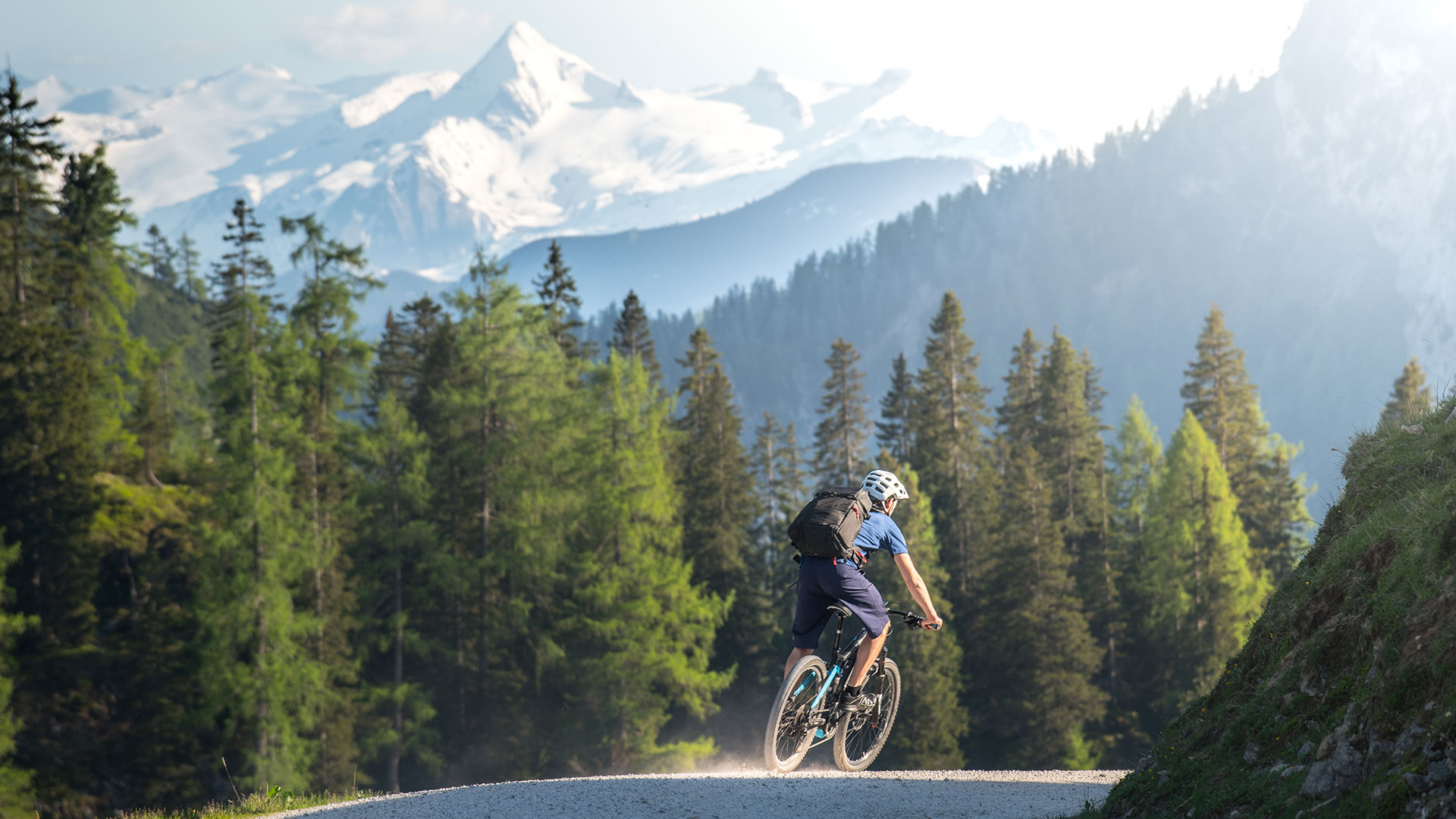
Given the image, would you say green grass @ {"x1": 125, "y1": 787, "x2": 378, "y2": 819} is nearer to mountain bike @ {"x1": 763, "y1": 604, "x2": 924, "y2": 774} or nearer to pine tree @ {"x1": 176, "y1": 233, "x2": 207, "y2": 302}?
mountain bike @ {"x1": 763, "y1": 604, "x2": 924, "y2": 774}

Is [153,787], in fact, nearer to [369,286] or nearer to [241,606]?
[241,606]

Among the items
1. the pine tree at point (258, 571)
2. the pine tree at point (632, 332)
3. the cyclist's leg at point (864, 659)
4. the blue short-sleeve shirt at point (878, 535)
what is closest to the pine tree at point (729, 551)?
the pine tree at point (632, 332)

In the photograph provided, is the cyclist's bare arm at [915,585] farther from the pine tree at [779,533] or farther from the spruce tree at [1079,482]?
the spruce tree at [1079,482]

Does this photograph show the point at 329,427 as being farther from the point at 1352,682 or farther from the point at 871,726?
the point at 1352,682

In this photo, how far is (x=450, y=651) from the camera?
1624 inches

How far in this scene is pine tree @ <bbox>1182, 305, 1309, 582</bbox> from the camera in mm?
50156

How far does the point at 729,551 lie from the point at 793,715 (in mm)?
40399

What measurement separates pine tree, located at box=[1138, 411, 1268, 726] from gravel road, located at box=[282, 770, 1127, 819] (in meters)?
37.8

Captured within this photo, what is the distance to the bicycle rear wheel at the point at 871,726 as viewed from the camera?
1058 cm

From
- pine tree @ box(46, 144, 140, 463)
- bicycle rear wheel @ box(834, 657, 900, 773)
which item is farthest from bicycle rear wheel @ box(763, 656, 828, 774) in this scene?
pine tree @ box(46, 144, 140, 463)

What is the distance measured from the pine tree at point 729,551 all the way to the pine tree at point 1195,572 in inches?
720

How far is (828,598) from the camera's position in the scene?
955cm

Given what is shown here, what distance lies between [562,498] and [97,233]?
23.4 metres

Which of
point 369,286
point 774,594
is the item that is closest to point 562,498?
point 369,286
